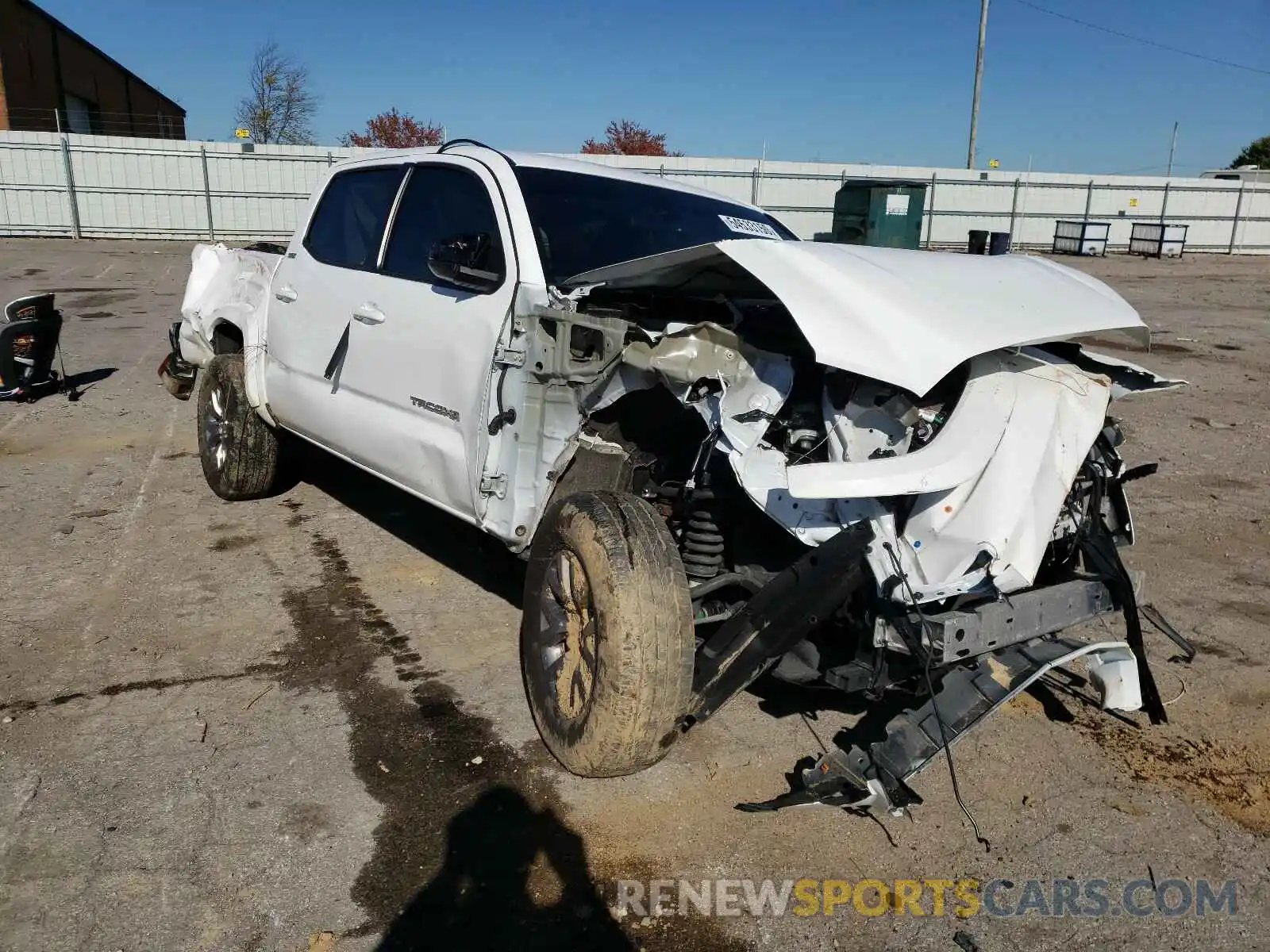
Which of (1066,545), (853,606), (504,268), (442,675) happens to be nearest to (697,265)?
(504,268)

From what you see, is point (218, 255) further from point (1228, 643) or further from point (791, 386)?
point (1228, 643)

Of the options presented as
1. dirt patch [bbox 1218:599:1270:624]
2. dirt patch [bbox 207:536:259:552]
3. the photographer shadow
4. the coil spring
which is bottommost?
the photographer shadow

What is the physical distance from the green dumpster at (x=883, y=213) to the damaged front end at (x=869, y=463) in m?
16.9

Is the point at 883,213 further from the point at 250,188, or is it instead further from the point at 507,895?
the point at 507,895

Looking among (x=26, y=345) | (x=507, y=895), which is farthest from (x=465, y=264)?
(x=26, y=345)

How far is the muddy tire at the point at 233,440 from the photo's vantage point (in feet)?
18.5

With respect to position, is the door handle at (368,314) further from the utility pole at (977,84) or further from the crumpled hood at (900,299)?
the utility pole at (977,84)

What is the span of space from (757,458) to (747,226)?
2.16 metres

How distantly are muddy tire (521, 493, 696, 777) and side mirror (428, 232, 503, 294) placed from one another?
99 centimetres

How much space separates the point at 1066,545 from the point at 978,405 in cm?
79

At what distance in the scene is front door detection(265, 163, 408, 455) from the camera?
4605mm

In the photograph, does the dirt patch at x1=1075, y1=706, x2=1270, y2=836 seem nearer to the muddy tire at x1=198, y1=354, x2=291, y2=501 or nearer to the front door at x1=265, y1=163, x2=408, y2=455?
the front door at x1=265, y1=163, x2=408, y2=455

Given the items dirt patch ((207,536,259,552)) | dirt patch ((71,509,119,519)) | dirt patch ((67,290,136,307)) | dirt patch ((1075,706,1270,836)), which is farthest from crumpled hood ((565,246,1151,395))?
dirt patch ((67,290,136,307))

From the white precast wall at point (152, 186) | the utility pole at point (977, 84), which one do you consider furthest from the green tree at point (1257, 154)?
the white precast wall at point (152, 186)
